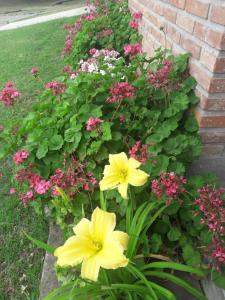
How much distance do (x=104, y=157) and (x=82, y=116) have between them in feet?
1.05

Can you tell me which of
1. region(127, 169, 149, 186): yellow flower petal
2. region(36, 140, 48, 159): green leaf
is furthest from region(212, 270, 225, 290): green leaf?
region(36, 140, 48, 159): green leaf

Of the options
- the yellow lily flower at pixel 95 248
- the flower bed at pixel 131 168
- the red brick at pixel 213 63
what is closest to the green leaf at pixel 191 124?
the flower bed at pixel 131 168

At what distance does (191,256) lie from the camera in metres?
1.73

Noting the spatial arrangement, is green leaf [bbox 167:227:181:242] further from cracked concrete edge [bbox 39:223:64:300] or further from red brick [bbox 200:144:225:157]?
cracked concrete edge [bbox 39:223:64:300]

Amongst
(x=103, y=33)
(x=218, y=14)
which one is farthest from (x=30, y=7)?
(x=218, y=14)

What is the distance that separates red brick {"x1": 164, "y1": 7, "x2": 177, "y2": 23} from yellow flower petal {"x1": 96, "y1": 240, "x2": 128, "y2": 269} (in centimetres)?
182

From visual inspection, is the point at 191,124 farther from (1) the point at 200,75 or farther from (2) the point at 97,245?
(2) the point at 97,245

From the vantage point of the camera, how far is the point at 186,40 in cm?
217

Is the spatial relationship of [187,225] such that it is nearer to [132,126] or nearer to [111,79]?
[132,126]

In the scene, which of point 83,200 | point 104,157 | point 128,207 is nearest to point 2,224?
point 83,200

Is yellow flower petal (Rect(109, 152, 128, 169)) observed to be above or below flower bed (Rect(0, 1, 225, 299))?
above

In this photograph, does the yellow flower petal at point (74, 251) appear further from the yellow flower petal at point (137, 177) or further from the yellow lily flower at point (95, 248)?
the yellow flower petal at point (137, 177)

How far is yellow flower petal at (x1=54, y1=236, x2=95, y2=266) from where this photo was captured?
1159 millimetres

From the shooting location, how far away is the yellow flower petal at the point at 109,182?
4.68ft
